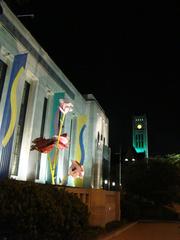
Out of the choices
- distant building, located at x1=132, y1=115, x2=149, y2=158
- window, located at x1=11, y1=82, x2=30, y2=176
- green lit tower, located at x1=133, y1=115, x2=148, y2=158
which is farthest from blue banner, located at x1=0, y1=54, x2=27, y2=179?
green lit tower, located at x1=133, y1=115, x2=148, y2=158

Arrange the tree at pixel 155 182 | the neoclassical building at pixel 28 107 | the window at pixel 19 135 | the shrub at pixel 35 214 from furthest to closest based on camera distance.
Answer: the tree at pixel 155 182 → the window at pixel 19 135 → the neoclassical building at pixel 28 107 → the shrub at pixel 35 214

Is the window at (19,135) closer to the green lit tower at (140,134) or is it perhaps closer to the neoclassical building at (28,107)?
the neoclassical building at (28,107)

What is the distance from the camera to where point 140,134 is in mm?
106750

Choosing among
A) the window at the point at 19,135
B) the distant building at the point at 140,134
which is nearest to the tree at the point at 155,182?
the window at the point at 19,135

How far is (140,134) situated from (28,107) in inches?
3627

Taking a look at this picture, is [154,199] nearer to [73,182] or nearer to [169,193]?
[169,193]

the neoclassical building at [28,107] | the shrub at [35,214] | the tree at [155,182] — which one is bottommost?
the shrub at [35,214]

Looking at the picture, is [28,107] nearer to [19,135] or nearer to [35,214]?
[19,135]

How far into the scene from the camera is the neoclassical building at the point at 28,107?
14312 mm

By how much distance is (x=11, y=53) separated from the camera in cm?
1631

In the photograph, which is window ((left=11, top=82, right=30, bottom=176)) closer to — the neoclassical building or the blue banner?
the neoclassical building

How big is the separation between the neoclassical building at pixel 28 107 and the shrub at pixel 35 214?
6.91m

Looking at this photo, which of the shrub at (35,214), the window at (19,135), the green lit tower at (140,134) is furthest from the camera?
the green lit tower at (140,134)

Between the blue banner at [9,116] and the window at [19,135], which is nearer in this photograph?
the blue banner at [9,116]
